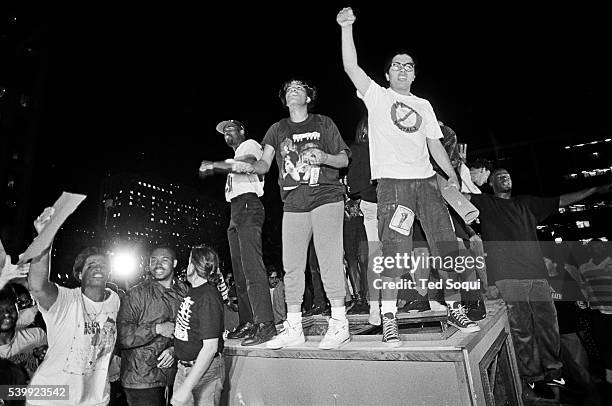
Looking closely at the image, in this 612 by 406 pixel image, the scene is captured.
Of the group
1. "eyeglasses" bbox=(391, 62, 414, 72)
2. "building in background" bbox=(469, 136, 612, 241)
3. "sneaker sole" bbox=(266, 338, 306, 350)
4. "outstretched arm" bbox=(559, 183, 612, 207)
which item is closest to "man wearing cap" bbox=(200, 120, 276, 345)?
"sneaker sole" bbox=(266, 338, 306, 350)

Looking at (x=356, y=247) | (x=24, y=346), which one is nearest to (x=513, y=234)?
(x=356, y=247)

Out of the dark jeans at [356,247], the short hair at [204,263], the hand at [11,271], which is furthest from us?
the dark jeans at [356,247]

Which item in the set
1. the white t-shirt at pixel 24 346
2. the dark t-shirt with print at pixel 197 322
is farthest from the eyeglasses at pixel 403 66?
the white t-shirt at pixel 24 346

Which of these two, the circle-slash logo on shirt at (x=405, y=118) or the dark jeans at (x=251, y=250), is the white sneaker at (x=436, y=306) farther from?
the circle-slash logo on shirt at (x=405, y=118)

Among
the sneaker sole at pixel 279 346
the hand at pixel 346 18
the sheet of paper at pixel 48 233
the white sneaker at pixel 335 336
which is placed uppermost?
the hand at pixel 346 18

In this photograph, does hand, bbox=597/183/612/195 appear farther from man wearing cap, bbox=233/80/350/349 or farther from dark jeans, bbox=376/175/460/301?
man wearing cap, bbox=233/80/350/349

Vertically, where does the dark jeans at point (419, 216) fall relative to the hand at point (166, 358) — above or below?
above

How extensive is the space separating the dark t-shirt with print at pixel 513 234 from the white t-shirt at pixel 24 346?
539 cm

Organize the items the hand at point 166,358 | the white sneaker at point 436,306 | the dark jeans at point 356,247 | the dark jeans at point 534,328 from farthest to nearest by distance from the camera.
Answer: the dark jeans at point 356,247
the dark jeans at point 534,328
the white sneaker at point 436,306
the hand at point 166,358

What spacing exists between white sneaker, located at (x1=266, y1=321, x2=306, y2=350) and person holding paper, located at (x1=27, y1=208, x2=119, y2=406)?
1288mm

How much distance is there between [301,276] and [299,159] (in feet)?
3.25

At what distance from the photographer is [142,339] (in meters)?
3.32

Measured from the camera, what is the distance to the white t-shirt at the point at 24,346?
13.6 ft

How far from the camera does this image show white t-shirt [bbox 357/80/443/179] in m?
3.05
